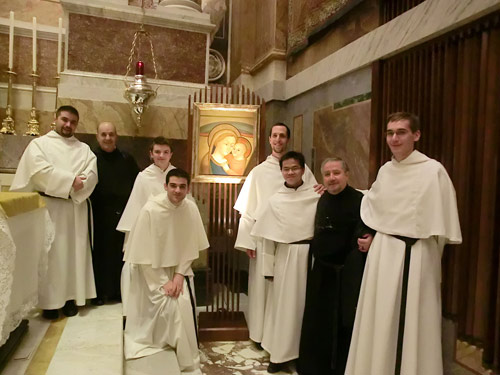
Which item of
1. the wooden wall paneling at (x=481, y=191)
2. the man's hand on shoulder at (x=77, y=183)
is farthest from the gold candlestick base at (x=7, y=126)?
the wooden wall paneling at (x=481, y=191)

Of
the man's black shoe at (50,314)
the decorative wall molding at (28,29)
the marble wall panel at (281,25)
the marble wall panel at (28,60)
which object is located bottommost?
the man's black shoe at (50,314)

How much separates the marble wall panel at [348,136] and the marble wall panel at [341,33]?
82 centimetres

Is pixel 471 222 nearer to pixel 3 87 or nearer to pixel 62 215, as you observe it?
pixel 62 215

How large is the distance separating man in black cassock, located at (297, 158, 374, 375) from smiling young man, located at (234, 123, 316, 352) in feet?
2.47

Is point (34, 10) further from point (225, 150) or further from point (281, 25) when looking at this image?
point (225, 150)

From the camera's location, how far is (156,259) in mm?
3574

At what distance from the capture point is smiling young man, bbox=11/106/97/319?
3549 mm

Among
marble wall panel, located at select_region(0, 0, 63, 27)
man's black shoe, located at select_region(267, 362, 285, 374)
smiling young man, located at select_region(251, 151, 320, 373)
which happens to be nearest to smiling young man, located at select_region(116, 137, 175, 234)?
smiling young man, located at select_region(251, 151, 320, 373)

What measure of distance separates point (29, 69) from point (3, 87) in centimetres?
49

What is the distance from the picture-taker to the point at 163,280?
11.9 feet

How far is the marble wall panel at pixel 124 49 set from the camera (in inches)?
202

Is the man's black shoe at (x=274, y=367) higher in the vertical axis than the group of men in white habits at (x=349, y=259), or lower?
lower

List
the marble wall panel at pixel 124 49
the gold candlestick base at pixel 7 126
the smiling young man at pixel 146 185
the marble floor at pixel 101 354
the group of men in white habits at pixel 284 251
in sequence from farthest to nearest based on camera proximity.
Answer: the marble wall panel at pixel 124 49
the gold candlestick base at pixel 7 126
the smiling young man at pixel 146 185
the marble floor at pixel 101 354
the group of men in white habits at pixel 284 251

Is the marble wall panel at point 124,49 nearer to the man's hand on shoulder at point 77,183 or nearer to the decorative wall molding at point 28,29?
the decorative wall molding at point 28,29
